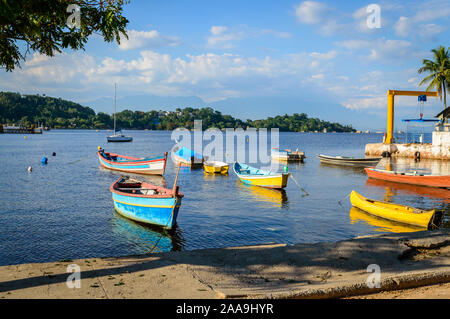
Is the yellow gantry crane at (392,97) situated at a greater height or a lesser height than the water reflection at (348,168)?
greater

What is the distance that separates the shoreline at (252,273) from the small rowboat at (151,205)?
16.8 feet

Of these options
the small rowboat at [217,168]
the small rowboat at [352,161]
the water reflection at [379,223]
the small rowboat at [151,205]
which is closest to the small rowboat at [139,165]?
the small rowboat at [217,168]

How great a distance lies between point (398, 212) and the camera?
58.6ft

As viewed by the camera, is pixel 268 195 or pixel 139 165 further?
pixel 139 165

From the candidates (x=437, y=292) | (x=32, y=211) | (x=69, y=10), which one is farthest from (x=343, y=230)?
(x=32, y=211)

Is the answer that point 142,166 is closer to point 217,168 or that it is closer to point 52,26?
point 217,168

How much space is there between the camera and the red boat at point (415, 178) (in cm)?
2827

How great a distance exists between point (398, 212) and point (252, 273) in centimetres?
1209

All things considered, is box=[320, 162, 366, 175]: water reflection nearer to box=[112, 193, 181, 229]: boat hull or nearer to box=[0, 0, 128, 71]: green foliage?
box=[112, 193, 181, 229]: boat hull

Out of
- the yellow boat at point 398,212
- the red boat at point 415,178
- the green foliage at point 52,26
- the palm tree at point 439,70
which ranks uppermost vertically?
the palm tree at point 439,70

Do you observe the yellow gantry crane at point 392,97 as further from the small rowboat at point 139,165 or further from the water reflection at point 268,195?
the small rowboat at point 139,165

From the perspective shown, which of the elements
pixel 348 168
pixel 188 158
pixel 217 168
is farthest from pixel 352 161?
pixel 188 158
